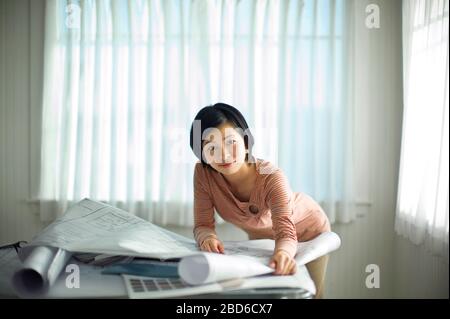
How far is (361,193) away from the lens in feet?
7.36

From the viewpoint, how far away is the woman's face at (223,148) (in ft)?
4.00

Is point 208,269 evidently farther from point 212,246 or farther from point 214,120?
point 214,120

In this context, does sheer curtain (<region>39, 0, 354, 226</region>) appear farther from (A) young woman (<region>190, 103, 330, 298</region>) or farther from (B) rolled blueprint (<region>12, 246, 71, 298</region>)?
(B) rolled blueprint (<region>12, 246, 71, 298</region>)

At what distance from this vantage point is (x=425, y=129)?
1.69 m

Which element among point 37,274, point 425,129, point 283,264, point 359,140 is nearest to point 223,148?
point 283,264

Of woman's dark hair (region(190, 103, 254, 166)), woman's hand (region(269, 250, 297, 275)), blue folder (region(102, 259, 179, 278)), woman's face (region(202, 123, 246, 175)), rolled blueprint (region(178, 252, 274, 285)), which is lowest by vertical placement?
blue folder (region(102, 259, 179, 278))

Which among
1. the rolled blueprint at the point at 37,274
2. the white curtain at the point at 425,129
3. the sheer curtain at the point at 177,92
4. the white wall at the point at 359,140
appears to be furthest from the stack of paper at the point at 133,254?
the white wall at the point at 359,140

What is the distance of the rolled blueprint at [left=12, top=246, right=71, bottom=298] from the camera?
3.01 ft

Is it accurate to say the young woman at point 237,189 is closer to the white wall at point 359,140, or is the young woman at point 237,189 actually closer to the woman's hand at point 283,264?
the woman's hand at point 283,264

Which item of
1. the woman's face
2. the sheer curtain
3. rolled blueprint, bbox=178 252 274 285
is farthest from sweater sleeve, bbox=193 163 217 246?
the sheer curtain

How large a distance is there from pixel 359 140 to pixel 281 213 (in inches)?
47.6

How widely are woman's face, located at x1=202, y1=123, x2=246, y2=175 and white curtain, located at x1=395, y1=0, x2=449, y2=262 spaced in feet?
2.39

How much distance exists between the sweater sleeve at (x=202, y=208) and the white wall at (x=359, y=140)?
94 centimetres

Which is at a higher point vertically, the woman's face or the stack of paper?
the woman's face
